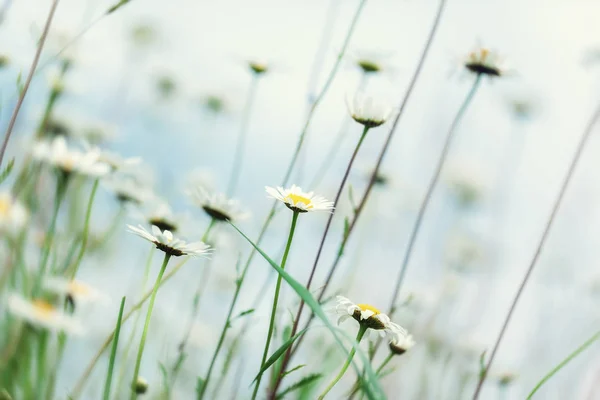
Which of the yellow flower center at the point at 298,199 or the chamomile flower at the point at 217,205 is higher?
the yellow flower center at the point at 298,199

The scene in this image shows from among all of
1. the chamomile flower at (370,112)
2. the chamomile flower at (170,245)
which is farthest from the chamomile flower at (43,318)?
the chamomile flower at (370,112)

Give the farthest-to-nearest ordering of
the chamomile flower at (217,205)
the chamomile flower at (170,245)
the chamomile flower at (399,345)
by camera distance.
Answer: the chamomile flower at (217,205)
the chamomile flower at (399,345)
the chamomile flower at (170,245)

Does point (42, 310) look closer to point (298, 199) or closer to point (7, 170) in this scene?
point (7, 170)

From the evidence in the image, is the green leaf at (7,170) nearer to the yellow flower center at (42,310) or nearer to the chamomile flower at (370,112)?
the yellow flower center at (42,310)

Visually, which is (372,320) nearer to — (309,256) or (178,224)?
(178,224)

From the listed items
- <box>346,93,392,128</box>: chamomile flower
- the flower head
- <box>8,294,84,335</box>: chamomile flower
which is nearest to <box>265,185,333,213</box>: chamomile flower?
<box>346,93,392,128</box>: chamomile flower

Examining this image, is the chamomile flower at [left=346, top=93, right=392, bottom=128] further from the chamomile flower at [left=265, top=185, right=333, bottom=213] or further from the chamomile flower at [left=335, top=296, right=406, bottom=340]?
the chamomile flower at [left=335, top=296, right=406, bottom=340]

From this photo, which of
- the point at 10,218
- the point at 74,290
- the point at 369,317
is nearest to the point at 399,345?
the point at 369,317
